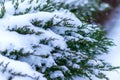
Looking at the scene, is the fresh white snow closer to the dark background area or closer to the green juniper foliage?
the dark background area

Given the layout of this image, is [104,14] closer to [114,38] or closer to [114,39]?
[114,38]

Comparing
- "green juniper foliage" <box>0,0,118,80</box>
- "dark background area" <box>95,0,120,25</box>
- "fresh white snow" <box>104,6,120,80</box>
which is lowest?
"green juniper foliage" <box>0,0,118,80</box>

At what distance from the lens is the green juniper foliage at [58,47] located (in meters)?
3.28

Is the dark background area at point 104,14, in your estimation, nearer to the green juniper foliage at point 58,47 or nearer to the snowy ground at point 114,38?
the snowy ground at point 114,38

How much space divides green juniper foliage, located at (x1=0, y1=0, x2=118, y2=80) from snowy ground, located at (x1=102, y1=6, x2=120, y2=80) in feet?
2.56

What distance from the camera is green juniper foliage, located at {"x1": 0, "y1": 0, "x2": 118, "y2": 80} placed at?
328cm

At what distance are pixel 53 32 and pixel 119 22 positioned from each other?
6.41 meters

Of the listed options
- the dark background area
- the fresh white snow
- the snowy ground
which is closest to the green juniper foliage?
the fresh white snow

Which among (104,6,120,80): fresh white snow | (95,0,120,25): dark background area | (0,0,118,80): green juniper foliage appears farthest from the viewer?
(95,0,120,25): dark background area

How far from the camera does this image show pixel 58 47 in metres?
3.46

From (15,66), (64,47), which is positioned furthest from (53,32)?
(15,66)

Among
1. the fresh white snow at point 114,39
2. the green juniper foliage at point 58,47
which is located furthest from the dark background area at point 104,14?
the green juniper foliage at point 58,47

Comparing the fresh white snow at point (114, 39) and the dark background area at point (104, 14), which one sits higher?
the dark background area at point (104, 14)

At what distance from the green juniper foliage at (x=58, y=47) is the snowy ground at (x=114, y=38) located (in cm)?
78
